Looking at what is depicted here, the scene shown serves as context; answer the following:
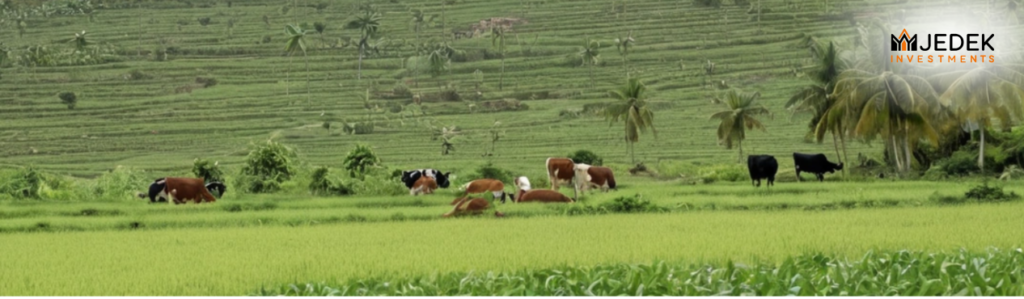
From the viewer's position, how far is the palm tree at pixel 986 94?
2155cm

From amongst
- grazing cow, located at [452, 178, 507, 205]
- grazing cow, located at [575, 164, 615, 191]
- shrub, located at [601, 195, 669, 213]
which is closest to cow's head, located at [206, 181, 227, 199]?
grazing cow, located at [452, 178, 507, 205]

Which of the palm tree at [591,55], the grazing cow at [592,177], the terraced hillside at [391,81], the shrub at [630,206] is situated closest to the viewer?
the shrub at [630,206]

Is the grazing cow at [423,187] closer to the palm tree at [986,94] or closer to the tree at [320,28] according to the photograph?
the palm tree at [986,94]

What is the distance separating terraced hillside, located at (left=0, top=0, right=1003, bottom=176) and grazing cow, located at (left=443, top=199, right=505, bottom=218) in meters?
19.7

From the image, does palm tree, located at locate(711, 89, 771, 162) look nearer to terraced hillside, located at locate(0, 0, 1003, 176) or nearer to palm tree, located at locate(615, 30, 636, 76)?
terraced hillside, located at locate(0, 0, 1003, 176)

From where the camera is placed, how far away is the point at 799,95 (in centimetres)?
2778

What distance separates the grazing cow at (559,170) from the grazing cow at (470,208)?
4.21 metres

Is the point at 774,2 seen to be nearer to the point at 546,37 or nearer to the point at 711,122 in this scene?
the point at 546,37

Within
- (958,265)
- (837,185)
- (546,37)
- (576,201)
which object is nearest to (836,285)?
(958,265)

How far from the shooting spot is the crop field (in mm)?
9289

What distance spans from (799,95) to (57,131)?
30.7 metres

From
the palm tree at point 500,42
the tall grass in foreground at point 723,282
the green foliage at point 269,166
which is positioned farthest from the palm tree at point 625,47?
the tall grass in foreground at point 723,282

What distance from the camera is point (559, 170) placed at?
65.5 feet

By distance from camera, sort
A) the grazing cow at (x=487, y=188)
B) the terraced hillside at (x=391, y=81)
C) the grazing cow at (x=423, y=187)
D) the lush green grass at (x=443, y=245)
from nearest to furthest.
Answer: the lush green grass at (x=443, y=245), the grazing cow at (x=487, y=188), the grazing cow at (x=423, y=187), the terraced hillside at (x=391, y=81)
